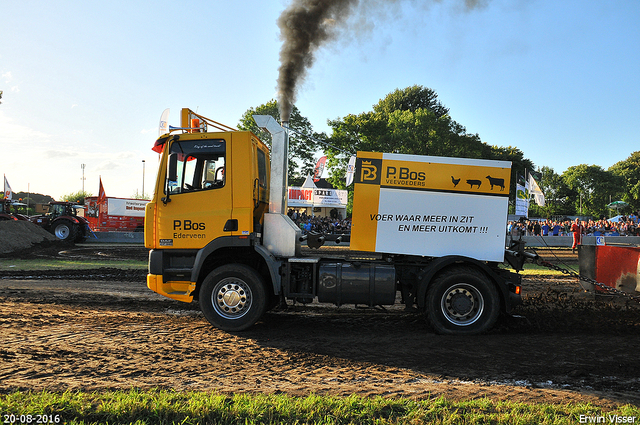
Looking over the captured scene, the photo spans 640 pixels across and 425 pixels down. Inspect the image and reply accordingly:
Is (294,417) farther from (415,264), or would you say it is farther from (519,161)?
(519,161)

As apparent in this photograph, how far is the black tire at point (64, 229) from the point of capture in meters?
24.6

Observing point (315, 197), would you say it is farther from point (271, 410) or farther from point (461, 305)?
point (271, 410)

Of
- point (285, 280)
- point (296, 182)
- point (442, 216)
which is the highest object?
point (296, 182)

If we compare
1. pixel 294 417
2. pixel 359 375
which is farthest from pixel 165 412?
pixel 359 375

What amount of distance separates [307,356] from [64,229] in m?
25.0

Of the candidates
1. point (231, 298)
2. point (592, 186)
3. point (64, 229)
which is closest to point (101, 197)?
point (64, 229)

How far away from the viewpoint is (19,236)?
19.9 meters

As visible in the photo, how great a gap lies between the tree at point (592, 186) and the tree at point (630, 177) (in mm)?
1413

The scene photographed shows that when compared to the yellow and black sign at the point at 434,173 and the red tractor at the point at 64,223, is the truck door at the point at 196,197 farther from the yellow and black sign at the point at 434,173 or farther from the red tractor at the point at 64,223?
the red tractor at the point at 64,223

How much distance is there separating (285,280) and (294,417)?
3.18 m

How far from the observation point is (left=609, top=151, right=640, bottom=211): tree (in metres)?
76.0

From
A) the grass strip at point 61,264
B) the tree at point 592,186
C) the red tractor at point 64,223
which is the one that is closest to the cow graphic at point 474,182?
the grass strip at point 61,264

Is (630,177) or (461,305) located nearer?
(461,305)

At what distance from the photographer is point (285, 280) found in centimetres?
659
